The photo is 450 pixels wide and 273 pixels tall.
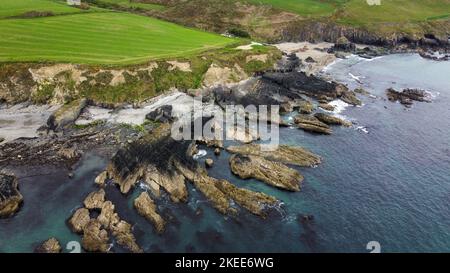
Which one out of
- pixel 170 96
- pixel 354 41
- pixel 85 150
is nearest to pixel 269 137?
pixel 170 96

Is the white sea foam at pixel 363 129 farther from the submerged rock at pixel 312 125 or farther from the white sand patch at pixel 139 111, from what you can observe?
the white sand patch at pixel 139 111

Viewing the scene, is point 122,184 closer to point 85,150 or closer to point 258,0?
point 85,150

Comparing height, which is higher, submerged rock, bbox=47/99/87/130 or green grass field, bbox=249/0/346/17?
green grass field, bbox=249/0/346/17

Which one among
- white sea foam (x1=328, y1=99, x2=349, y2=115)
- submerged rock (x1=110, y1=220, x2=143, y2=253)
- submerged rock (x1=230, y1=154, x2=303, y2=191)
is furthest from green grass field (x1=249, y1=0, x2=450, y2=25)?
submerged rock (x1=110, y1=220, x2=143, y2=253)

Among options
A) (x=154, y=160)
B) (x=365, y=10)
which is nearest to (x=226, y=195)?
(x=154, y=160)

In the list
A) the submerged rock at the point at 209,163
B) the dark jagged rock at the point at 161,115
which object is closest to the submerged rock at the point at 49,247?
the submerged rock at the point at 209,163

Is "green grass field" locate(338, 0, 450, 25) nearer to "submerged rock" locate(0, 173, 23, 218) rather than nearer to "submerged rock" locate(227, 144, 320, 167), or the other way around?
"submerged rock" locate(227, 144, 320, 167)
